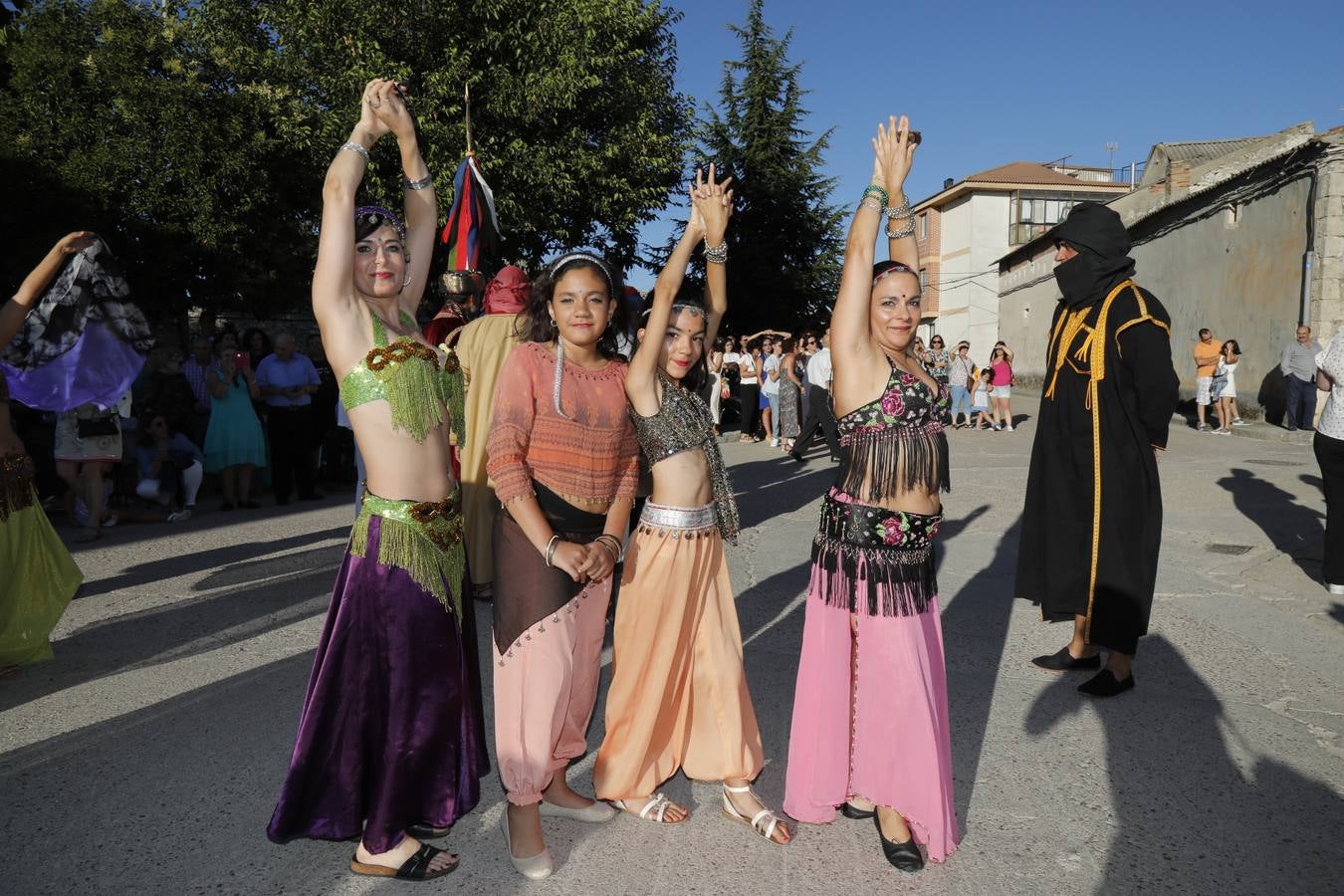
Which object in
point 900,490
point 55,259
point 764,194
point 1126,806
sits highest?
point 764,194

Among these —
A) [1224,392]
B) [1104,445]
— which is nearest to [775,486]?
[1104,445]

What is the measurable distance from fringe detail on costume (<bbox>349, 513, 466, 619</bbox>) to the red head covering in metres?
2.56

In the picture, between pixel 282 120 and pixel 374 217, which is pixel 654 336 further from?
pixel 282 120

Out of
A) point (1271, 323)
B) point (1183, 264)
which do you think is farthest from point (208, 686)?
point (1183, 264)

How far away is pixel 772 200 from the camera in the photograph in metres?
28.1

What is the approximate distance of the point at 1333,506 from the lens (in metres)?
6.11

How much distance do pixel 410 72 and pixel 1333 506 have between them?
16194mm

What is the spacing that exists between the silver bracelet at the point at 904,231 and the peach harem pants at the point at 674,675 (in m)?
1.15

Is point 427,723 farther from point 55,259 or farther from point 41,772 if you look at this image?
point 55,259

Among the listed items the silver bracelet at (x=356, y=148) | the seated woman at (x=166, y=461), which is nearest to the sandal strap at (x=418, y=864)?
the silver bracelet at (x=356, y=148)

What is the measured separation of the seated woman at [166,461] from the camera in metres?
9.68

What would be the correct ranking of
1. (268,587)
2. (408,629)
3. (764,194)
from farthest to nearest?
(764,194), (268,587), (408,629)

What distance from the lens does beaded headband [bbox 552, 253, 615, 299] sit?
3.04 meters

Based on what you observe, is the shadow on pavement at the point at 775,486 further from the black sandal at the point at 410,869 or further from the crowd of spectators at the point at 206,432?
the black sandal at the point at 410,869
